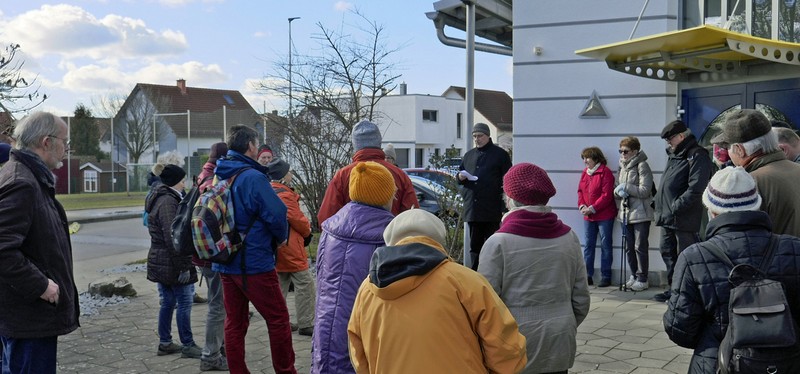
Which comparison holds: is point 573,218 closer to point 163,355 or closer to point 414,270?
point 163,355

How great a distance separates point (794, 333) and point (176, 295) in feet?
16.5

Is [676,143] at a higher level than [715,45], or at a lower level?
lower

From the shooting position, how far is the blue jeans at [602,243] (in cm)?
895

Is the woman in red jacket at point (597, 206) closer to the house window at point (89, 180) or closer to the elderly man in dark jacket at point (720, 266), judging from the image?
the elderly man in dark jacket at point (720, 266)

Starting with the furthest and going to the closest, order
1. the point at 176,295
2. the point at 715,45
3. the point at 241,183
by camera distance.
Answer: the point at 715,45, the point at 176,295, the point at 241,183

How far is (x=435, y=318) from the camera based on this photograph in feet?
9.28

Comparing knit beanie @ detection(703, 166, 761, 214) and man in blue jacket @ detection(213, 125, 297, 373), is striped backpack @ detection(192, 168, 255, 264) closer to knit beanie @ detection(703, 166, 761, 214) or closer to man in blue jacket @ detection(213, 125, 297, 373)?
man in blue jacket @ detection(213, 125, 297, 373)

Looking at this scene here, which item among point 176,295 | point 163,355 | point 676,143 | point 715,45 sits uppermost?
point 715,45

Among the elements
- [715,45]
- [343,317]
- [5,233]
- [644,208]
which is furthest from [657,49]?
[5,233]

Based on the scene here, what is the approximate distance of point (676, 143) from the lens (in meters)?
7.55

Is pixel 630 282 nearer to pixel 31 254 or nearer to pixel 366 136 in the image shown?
pixel 366 136

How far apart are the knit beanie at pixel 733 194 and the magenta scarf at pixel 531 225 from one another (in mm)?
783

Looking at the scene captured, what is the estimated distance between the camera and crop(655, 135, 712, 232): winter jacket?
24.5 feet

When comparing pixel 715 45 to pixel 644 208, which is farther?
pixel 644 208
